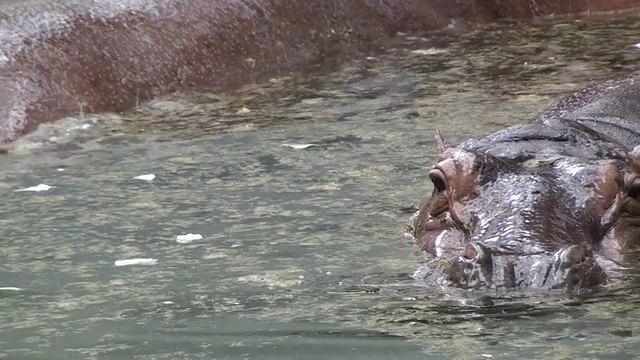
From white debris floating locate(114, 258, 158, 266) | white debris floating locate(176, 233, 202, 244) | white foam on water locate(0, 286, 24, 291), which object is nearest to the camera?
white foam on water locate(0, 286, 24, 291)

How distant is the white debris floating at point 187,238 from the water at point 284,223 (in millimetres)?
54

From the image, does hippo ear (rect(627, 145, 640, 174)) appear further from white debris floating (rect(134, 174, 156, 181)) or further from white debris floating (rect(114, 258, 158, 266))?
white debris floating (rect(134, 174, 156, 181))

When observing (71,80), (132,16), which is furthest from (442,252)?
(132,16)

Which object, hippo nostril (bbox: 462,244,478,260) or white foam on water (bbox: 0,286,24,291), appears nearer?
hippo nostril (bbox: 462,244,478,260)

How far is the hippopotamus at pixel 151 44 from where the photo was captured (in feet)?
28.7

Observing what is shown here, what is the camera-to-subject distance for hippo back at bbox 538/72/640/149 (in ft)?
19.8

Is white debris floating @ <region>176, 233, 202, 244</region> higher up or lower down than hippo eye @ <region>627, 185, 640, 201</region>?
lower down

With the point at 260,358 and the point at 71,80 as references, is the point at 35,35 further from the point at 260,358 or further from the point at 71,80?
the point at 260,358

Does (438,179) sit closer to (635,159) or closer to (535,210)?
(535,210)

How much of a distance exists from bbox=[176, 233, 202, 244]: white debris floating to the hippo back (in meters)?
1.59

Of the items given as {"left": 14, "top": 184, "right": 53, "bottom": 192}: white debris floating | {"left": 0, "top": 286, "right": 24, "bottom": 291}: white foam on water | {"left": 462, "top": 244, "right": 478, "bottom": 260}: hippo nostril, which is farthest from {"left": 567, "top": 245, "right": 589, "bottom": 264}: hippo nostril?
{"left": 14, "top": 184, "right": 53, "bottom": 192}: white debris floating

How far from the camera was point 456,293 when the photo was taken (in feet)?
15.4

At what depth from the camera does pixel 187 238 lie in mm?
5875

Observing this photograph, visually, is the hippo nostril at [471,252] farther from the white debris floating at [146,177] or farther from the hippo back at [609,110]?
the white debris floating at [146,177]
